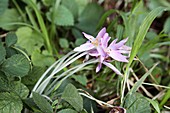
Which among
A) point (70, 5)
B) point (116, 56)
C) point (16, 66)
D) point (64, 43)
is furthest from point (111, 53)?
point (70, 5)

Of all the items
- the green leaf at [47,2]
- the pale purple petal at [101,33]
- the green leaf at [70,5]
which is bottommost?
the pale purple petal at [101,33]

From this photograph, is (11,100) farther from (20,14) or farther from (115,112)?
(20,14)

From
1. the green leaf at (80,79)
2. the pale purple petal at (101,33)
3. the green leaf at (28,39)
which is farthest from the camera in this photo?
the green leaf at (28,39)

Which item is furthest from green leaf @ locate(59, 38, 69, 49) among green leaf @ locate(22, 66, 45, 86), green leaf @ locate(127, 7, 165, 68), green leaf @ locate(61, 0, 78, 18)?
green leaf @ locate(127, 7, 165, 68)

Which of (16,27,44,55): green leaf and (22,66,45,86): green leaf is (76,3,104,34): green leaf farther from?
(22,66,45,86): green leaf

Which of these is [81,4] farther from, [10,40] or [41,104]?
[41,104]

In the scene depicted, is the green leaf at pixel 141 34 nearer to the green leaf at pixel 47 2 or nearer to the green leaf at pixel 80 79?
the green leaf at pixel 80 79

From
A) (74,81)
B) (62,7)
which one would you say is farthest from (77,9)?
(74,81)

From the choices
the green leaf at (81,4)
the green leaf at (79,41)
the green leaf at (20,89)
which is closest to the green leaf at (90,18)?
the green leaf at (81,4)
